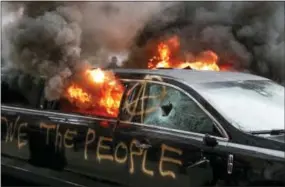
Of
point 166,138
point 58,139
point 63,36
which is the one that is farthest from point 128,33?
point 166,138

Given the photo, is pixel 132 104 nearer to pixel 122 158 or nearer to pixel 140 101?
pixel 140 101

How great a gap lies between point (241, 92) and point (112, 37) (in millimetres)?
2664

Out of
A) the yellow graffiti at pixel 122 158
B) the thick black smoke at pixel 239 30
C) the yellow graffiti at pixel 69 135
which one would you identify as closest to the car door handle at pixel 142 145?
the yellow graffiti at pixel 122 158

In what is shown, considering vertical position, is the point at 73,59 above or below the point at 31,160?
above

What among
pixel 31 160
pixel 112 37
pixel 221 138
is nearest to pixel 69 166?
pixel 31 160

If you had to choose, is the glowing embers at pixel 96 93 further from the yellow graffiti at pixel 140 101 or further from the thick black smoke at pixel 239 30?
the thick black smoke at pixel 239 30

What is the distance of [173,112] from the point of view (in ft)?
14.5

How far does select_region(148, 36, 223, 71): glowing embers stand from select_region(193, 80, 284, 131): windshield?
1.75 metres

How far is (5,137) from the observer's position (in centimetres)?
591

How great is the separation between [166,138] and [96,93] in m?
1.11

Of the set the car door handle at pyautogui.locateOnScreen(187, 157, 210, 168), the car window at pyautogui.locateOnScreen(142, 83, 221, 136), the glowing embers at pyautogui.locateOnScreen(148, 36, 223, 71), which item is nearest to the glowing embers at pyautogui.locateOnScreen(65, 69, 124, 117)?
the car window at pyautogui.locateOnScreen(142, 83, 221, 136)

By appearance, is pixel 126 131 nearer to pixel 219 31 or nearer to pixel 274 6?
pixel 219 31

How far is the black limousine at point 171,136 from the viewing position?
3.88 metres

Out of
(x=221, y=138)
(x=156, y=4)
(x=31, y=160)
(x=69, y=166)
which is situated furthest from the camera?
(x=156, y=4)
